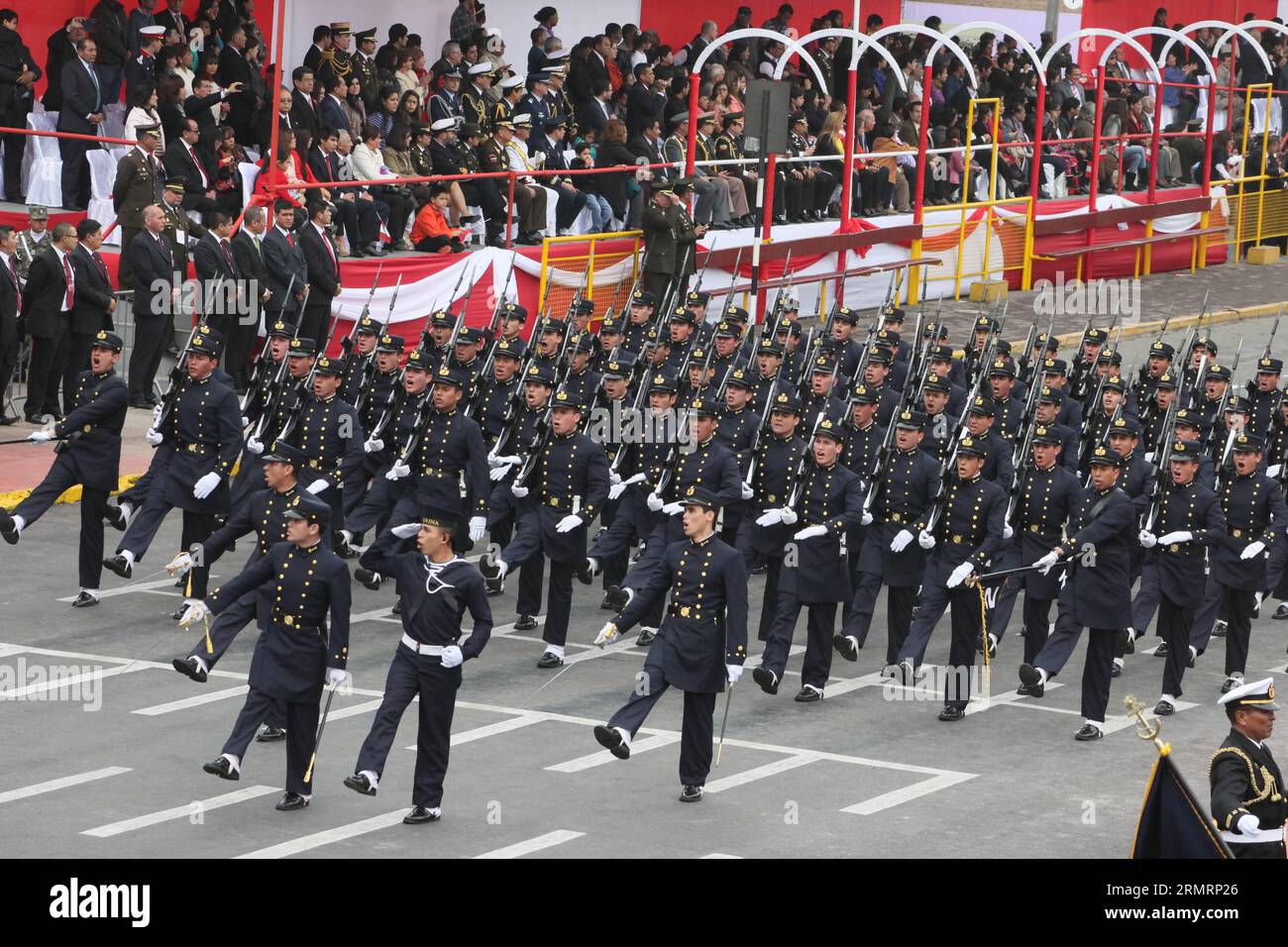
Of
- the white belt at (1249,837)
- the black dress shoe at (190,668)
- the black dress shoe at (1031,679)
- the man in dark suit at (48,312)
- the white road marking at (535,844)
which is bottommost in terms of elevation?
the white road marking at (535,844)

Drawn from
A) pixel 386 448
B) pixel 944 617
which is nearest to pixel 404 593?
pixel 386 448

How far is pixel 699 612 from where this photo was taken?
1345 cm

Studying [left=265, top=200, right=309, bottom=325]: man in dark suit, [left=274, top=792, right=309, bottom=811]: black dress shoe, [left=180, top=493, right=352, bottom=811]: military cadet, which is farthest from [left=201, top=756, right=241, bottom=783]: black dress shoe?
[left=265, top=200, right=309, bottom=325]: man in dark suit

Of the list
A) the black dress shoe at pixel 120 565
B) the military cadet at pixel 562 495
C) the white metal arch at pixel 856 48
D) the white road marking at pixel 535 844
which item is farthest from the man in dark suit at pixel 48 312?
the white metal arch at pixel 856 48

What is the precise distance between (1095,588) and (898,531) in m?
1.72

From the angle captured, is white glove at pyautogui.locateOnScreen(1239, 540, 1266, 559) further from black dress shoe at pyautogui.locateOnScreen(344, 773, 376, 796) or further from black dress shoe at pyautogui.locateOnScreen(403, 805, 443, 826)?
black dress shoe at pyautogui.locateOnScreen(344, 773, 376, 796)

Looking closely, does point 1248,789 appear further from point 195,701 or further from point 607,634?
point 195,701

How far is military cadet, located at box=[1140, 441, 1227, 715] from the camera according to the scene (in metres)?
16.0

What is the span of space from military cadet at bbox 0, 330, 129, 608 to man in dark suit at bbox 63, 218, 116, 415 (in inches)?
164

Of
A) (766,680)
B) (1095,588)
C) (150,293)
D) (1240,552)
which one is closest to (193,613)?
(766,680)

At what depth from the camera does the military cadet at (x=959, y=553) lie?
15555mm

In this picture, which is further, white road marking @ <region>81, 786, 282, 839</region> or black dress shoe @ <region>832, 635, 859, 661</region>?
black dress shoe @ <region>832, 635, 859, 661</region>

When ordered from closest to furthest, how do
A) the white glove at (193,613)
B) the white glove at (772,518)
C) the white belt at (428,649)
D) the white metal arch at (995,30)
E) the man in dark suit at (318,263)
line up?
the white belt at (428,649) → the white glove at (193,613) → the white glove at (772,518) → the man in dark suit at (318,263) → the white metal arch at (995,30)

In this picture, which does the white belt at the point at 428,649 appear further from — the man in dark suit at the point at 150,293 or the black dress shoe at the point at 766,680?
the man in dark suit at the point at 150,293
